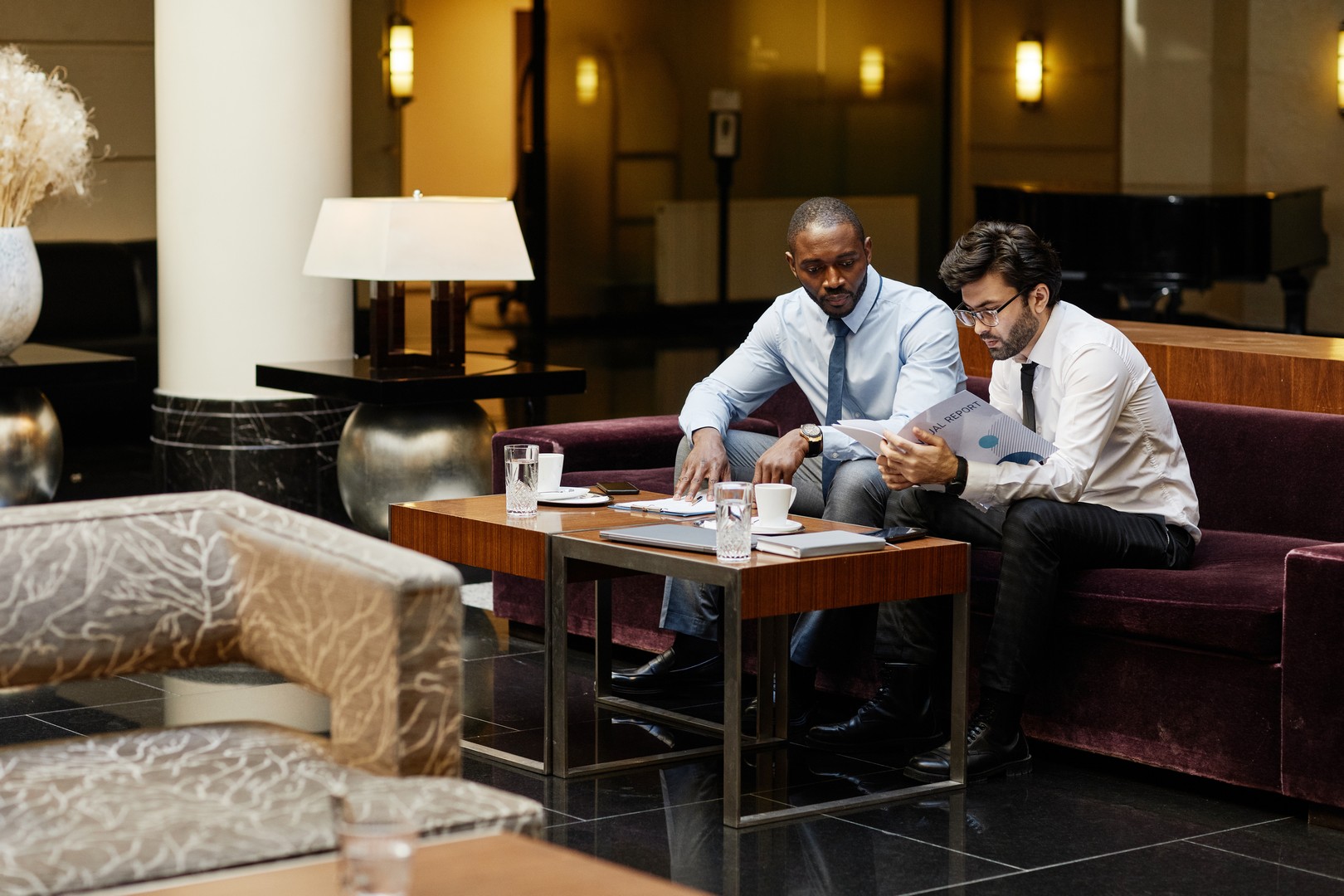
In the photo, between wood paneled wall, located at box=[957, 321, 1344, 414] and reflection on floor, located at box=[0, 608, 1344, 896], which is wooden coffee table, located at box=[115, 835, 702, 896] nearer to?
reflection on floor, located at box=[0, 608, 1344, 896]

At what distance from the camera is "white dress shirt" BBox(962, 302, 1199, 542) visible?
12.1 feet

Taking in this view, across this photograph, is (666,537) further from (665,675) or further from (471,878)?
(471,878)

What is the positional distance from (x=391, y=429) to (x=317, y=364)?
1.21ft

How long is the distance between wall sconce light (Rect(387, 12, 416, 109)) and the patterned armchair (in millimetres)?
8272

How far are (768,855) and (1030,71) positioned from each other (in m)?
10.4

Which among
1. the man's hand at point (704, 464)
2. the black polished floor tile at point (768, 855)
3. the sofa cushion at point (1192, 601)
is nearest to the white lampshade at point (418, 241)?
the man's hand at point (704, 464)

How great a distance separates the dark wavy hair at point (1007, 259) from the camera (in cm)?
380

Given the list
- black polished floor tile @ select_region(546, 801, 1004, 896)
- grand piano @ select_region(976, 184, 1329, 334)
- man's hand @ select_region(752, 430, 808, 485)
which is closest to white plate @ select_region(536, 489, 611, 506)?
man's hand @ select_region(752, 430, 808, 485)

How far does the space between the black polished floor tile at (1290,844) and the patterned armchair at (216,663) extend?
59.5 inches

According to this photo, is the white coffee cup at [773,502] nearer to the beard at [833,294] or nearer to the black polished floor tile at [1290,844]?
the beard at [833,294]

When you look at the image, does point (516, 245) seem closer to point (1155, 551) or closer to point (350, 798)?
point (1155, 551)

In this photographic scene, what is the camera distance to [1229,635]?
11.4 ft

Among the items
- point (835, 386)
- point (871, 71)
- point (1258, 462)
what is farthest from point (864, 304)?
point (871, 71)

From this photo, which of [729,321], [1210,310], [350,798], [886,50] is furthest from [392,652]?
[886,50]
